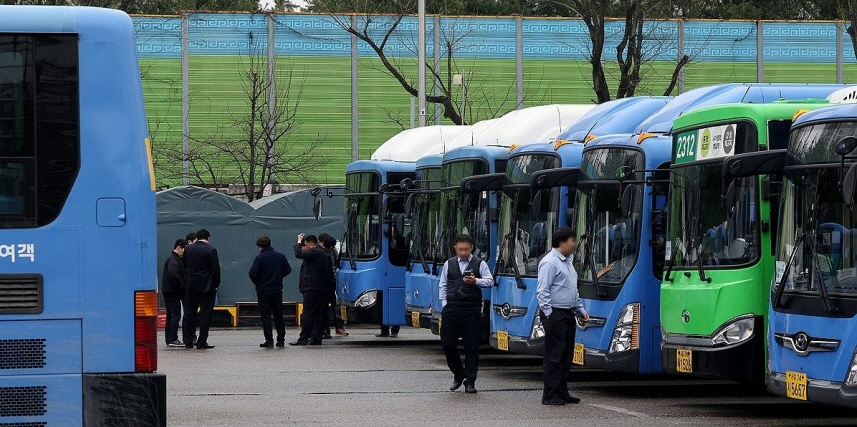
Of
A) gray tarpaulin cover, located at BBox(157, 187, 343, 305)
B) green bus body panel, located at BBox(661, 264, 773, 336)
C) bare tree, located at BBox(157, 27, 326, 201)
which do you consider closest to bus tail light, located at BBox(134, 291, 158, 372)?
green bus body panel, located at BBox(661, 264, 773, 336)

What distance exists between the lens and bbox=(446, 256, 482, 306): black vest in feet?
53.5

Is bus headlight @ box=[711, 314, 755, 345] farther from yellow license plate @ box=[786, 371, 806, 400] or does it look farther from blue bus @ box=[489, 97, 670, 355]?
blue bus @ box=[489, 97, 670, 355]

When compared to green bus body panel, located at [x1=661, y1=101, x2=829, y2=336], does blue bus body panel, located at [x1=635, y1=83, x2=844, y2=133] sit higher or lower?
higher

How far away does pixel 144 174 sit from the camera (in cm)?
893

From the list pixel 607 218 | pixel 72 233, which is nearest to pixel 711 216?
pixel 607 218

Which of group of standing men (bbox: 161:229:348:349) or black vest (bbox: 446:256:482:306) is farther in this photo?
group of standing men (bbox: 161:229:348:349)

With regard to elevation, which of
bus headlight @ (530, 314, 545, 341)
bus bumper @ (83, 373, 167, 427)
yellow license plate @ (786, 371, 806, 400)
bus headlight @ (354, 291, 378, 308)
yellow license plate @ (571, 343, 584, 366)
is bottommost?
bus headlight @ (354, 291, 378, 308)

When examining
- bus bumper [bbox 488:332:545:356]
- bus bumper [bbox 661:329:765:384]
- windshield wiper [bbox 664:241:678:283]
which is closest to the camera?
bus bumper [bbox 661:329:765:384]

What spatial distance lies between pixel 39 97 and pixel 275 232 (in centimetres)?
2277

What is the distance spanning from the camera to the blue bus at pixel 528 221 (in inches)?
700

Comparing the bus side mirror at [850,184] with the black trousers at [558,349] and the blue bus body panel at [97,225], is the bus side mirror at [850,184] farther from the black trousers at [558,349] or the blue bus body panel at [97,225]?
the blue bus body panel at [97,225]

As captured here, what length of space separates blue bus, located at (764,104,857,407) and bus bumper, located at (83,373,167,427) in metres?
5.26

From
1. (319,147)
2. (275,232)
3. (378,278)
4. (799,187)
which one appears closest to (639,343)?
(799,187)

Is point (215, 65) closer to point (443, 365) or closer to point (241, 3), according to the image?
point (241, 3)
